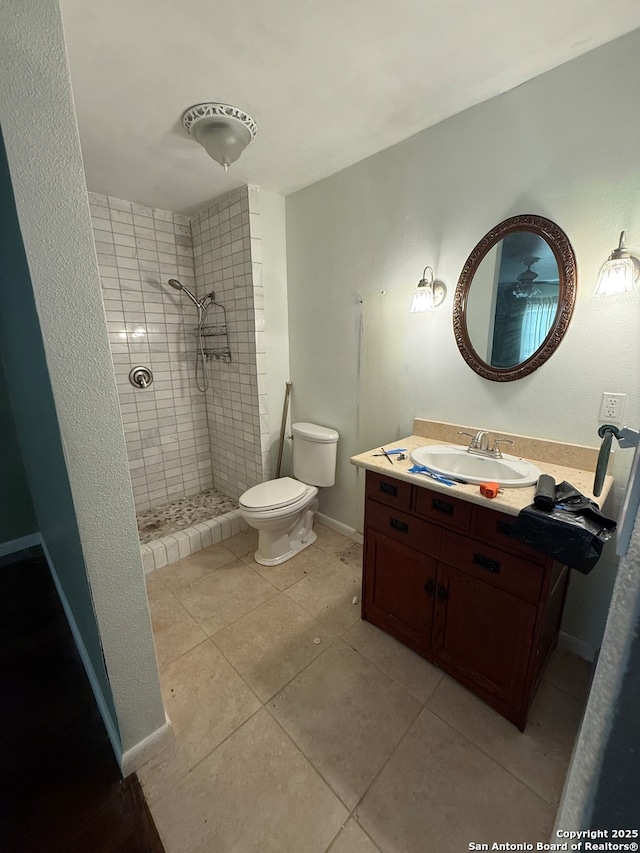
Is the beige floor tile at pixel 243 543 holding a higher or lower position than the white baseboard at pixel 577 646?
lower

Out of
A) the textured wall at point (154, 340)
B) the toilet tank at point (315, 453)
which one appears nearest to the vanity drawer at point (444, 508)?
the toilet tank at point (315, 453)

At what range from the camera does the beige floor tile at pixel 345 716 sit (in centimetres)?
115

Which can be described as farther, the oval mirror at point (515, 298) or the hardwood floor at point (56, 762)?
the oval mirror at point (515, 298)

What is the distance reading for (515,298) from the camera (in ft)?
4.88

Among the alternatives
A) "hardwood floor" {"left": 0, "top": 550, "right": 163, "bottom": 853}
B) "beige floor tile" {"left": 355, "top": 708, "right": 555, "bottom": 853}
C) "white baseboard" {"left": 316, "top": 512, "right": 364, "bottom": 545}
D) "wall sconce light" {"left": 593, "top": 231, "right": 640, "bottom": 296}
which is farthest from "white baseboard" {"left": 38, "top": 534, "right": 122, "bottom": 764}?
"wall sconce light" {"left": 593, "top": 231, "right": 640, "bottom": 296}

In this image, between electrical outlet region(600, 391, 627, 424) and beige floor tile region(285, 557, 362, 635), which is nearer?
electrical outlet region(600, 391, 627, 424)

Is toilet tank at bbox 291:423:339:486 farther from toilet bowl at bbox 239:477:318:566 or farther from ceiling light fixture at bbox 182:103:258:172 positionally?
ceiling light fixture at bbox 182:103:258:172

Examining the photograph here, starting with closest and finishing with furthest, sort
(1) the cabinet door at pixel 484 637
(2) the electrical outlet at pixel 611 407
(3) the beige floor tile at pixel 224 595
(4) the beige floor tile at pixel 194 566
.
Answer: (1) the cabinet door at pixel 484 637
(2) the electrical outlet at pixel 611 407
(3) the beige floor tile at pixel 224 595
(4) the beige floor tile at pixel 194 566

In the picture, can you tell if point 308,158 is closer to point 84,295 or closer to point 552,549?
point 84,295

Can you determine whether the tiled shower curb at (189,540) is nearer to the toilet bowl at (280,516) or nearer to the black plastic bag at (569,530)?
the toilet bowl at (280,516)

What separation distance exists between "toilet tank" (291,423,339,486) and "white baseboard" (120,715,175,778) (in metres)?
1.41

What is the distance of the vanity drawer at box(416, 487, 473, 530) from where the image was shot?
1.26 meters

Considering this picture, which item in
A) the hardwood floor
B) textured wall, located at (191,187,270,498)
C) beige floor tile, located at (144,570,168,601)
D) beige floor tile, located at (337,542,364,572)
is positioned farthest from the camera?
textured wall, located at (191,187,270,498)

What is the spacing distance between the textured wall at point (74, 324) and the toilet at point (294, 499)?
3.17 feet
